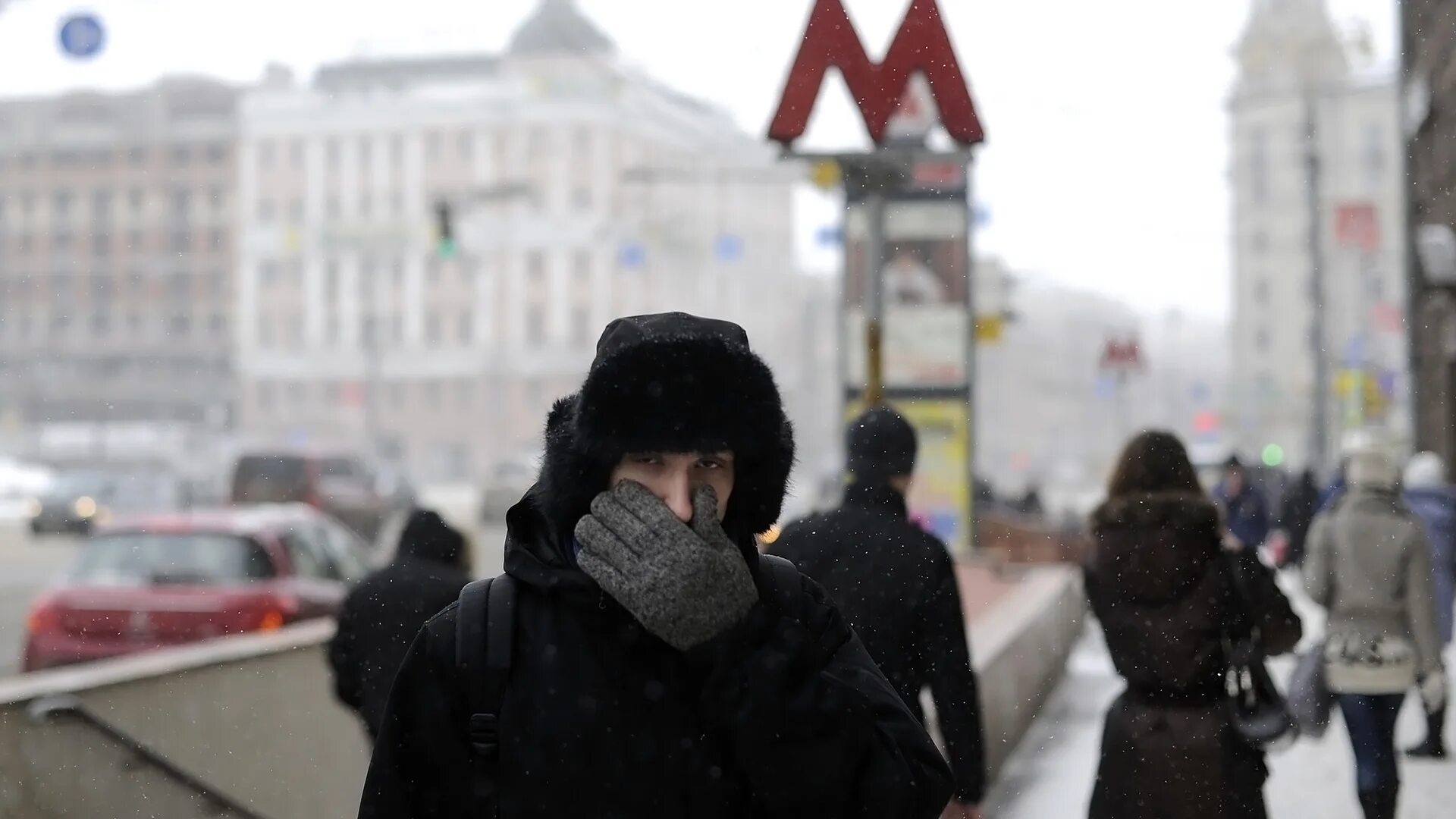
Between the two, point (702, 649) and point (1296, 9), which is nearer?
point (702, 649)

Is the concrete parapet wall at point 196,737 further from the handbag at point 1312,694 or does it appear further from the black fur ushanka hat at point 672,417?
the black fur ushanka hat at point 672,417

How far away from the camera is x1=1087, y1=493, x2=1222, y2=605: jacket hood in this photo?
535 centimetres

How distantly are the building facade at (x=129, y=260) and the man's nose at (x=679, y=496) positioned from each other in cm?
10077

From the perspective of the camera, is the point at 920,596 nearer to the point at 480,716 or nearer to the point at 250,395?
the point at 480,716

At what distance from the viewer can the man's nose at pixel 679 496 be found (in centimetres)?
242

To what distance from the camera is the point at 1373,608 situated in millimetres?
7496

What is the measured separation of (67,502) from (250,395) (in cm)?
6014

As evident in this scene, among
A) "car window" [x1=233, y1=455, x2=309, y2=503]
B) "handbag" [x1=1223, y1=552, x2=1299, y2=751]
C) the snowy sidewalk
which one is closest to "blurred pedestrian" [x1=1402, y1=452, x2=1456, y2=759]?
the snowy sidewalk

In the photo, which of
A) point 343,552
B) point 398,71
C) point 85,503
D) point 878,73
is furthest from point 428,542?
point 398,71

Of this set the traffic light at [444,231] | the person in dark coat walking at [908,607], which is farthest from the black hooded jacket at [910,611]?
the traffic light at [444,231]

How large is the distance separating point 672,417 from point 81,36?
1848 centimetres

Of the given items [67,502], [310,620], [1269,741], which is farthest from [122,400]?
[1269,741]

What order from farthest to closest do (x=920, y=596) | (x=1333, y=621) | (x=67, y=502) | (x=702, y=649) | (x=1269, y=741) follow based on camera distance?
(x=67, y=502) → (x=1333, y=621) → (x=1269, y=741) → (x=920, y=596) → (x=702, y=649)

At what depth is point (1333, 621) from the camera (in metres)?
7.54
